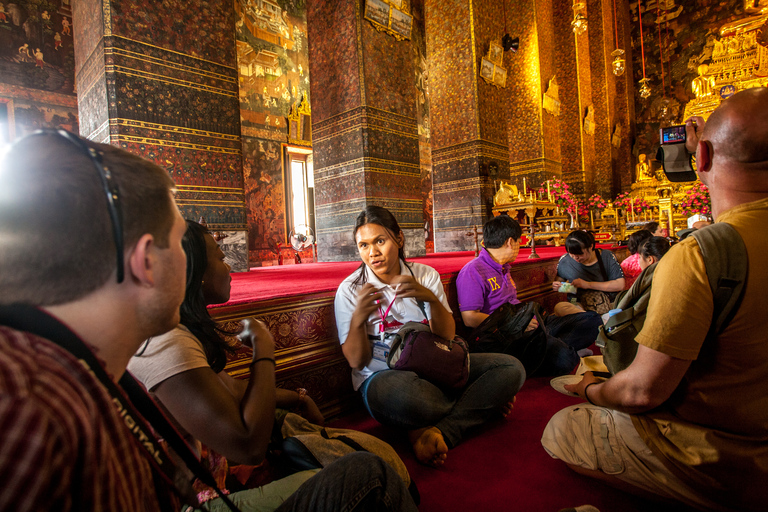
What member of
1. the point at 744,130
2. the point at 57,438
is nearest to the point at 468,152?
the point at 744,130

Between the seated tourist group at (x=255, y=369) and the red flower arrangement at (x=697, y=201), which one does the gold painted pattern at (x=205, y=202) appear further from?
the red flower arrangement at (x=697, y=201)

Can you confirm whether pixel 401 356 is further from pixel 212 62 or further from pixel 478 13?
pixel 478 13

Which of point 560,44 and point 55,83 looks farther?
point 560,44


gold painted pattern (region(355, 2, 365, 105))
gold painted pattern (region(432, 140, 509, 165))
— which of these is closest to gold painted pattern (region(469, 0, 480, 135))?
gold painted pattern (region(432, 140, 509, 165))

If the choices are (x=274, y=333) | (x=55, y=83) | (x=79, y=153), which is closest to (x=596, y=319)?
(x=274, y=333)

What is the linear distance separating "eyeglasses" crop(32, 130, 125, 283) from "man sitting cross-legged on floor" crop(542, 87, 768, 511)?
1.47 metres

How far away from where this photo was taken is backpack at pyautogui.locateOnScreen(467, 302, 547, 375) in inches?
120

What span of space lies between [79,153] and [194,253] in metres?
0.88

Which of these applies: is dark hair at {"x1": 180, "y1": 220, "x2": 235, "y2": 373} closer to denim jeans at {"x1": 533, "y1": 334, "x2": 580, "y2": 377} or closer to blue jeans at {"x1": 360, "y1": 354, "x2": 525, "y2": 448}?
blue jeans at {"x1": 360, "y1": 354, "x2": 525, "y2": 448}

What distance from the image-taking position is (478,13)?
356 inches

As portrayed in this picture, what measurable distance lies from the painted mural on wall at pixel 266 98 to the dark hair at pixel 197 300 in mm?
9948

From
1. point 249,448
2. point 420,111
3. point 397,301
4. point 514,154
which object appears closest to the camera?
point 249,448

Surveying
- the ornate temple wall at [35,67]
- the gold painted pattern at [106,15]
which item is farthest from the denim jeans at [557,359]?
the ornate temple wall at [35,67]

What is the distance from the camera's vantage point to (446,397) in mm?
2316
